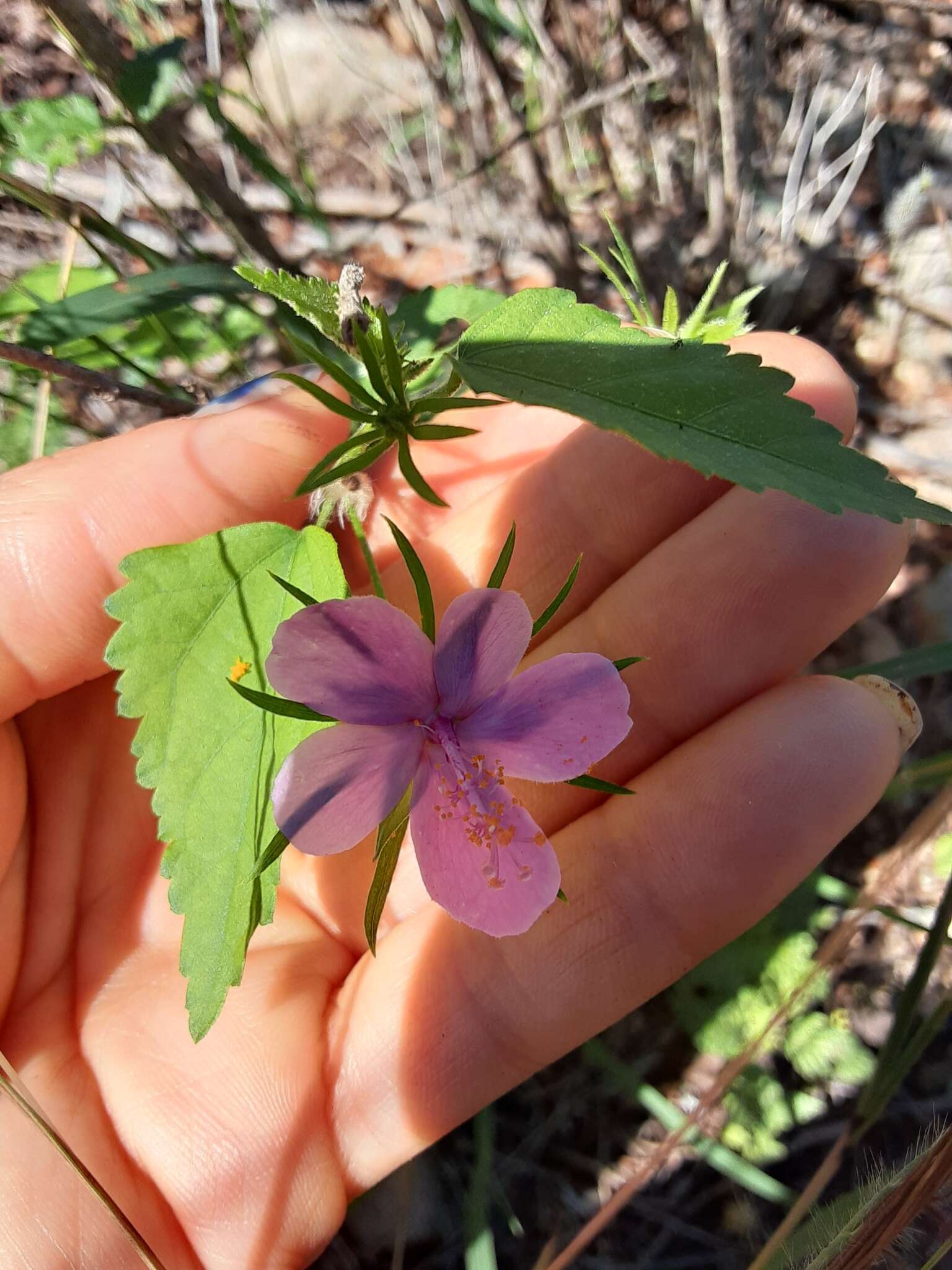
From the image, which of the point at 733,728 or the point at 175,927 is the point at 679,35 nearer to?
the point at 733,728

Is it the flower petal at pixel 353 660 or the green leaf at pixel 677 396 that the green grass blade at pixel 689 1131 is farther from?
the green leaf at pixel 677 396

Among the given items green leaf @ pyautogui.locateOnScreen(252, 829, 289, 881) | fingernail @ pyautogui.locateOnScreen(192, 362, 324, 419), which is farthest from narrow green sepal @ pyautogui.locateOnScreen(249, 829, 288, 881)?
fingernail @ pyautogui.locateOnScreen(192, 362, 324, 419)

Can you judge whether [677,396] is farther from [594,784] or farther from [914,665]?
[914,665]

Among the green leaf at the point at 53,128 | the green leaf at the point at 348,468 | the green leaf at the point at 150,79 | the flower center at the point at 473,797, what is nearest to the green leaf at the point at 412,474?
the green leaf at the point at 348,468

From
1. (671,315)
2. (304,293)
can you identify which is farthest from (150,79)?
(671,315)

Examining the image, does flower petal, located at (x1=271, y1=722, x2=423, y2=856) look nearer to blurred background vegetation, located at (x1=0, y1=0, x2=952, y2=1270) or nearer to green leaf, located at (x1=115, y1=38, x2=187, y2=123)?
blurred background vegetation, located at (x1=0, y1=0, x2=952, y2=1270)

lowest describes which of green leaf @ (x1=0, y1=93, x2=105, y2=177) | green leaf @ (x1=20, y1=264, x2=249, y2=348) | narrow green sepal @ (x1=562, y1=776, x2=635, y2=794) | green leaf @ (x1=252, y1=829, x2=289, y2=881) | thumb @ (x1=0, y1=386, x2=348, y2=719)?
narrow green sepal @ (x1=562, y1=776, x2=635, y2=794)
